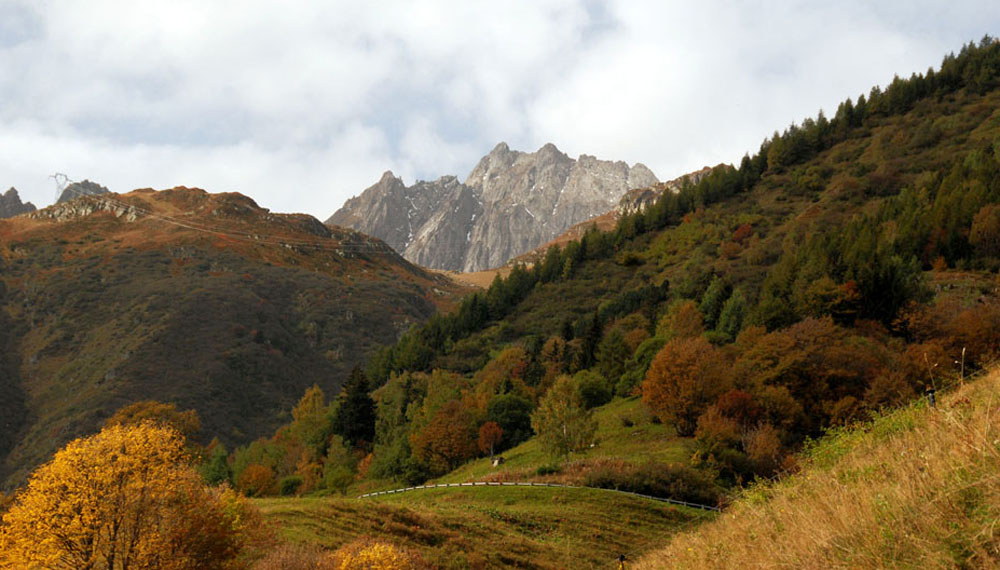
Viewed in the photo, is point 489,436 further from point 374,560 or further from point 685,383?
point 374,560

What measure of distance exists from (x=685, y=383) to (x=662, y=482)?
12027 mm

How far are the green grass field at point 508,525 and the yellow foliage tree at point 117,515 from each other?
6.26m

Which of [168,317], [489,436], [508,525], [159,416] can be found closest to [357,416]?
[489,436]

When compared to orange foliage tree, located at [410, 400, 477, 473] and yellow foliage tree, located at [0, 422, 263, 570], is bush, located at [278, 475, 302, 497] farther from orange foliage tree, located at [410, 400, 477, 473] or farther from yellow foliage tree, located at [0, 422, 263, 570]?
yellow foliage tree, located at [0, 422, 263, 570]

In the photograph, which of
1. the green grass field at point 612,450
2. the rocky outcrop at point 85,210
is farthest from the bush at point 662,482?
the rocky outcrop at point 85,210

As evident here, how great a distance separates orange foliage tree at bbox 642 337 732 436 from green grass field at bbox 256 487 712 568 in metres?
13.7

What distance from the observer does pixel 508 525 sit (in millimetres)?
28891

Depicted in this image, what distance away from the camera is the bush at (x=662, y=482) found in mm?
35188

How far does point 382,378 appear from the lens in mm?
104250

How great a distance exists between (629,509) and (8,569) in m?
28.1

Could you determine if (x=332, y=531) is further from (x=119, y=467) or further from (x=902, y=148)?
(x=902, y=148)

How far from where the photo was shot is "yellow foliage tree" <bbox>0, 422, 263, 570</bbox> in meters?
16.0

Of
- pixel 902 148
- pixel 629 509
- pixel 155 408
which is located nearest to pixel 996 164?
pixel 902 148

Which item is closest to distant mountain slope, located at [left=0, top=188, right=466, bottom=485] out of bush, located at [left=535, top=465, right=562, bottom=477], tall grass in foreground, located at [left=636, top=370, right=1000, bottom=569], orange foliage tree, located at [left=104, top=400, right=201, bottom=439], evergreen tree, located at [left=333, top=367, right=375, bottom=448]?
orange foliage tree, located at [left=104, top=400, right=201, bottom=439]
